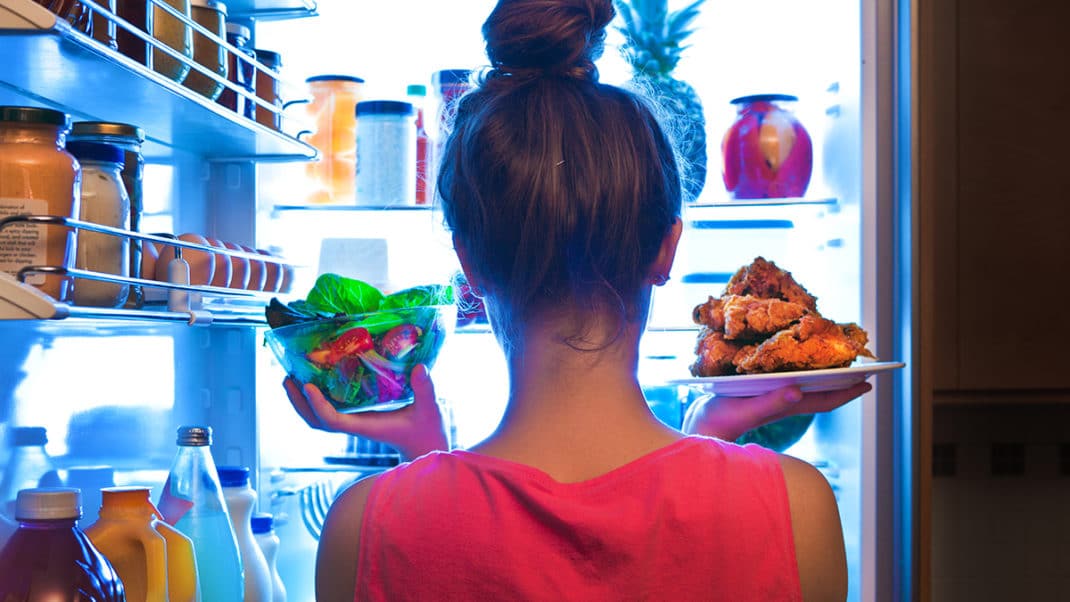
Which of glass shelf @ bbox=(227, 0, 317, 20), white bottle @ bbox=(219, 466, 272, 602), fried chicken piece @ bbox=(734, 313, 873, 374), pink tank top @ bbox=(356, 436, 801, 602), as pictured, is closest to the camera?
pink tank top @ bbox=(356, 436, 801, 602)

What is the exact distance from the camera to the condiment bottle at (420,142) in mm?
1654

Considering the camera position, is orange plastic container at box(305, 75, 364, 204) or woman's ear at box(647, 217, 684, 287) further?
orange plastic container at box(305, 75, 364, 204)

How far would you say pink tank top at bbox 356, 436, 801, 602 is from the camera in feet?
2.34

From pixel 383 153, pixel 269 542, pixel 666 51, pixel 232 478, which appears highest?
pixel 666 51

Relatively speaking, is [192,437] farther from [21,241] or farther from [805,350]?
[805,350]

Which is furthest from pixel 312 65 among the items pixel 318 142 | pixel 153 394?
pixel 153 394

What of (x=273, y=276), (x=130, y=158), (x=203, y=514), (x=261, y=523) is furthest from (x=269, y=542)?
(x=130, y=158)

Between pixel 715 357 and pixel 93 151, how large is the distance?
2.15 ft

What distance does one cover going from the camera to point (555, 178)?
0.73 m

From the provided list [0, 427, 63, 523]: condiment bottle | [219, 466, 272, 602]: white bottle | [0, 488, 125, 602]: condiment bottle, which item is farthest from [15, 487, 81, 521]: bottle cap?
[219, 466, 272, 602]: white bottle

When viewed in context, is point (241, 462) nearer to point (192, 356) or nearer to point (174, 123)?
point (192, 356)

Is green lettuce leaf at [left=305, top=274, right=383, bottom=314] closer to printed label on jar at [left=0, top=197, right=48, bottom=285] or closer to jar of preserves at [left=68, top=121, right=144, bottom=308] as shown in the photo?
Result: jar of preserves at [left=68, top=121, right=144, bottom=308]

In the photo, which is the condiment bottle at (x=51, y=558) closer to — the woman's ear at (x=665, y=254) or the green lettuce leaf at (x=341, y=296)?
the green lettuce leaf at (x=341, y=296)

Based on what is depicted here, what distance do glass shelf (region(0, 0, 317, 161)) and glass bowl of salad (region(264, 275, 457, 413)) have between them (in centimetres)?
24
